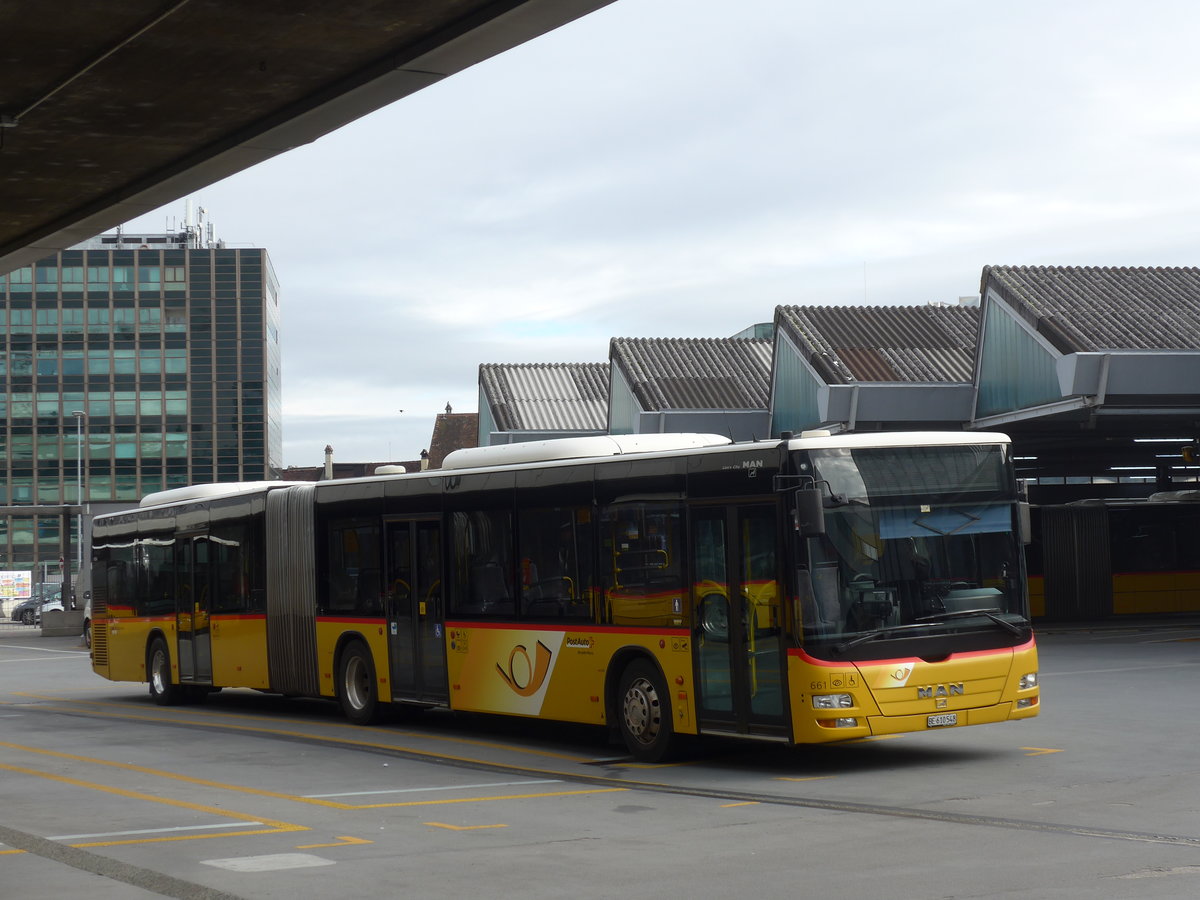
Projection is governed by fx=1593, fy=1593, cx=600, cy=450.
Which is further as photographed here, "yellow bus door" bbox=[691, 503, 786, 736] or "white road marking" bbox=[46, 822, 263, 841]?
"yellow bus door" bbox=[691, 503, 786, 736]

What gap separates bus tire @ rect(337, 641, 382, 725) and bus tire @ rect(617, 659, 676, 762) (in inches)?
195

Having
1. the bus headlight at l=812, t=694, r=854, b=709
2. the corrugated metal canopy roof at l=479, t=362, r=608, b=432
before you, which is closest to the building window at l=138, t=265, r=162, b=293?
the corrugated metal canopy roof at l=479, t=362, r=608, b=432

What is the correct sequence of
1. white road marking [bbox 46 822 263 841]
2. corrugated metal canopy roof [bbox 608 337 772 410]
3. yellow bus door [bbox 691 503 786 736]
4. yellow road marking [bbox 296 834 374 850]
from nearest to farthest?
1. yellow road marking [bbox 296 834 374 850]
2. white road marking [bbox 46 822 263 841]
3. yellow bus door [bbox 691 503 786 736]
4. corrugated metal canopy roof [bbox 608 337 772 410]

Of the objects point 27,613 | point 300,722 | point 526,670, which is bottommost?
point 300,722

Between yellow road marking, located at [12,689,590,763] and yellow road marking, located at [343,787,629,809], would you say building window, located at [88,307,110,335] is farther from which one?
yellow road marking, located at [343,787,629,809]

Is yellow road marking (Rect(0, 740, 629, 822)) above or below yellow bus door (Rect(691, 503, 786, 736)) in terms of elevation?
below

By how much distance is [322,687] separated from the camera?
19984 mm

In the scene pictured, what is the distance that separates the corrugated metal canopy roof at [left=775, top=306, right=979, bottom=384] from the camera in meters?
33.7

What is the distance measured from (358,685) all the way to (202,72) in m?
10.0

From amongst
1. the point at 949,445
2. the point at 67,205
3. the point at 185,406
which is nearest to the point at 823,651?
the point at 949,445

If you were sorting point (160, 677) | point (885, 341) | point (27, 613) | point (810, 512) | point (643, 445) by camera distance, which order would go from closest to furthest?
point (810, 512)
point (643, 445)
point (160, 677)
point (885, 341)
point (27, 613)

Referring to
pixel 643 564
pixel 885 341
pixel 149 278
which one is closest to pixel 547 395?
pixel 885 341

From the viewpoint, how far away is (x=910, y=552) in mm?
13469

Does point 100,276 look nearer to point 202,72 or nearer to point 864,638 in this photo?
point 202,72
